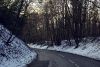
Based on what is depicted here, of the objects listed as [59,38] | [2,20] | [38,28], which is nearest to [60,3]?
[59,38]

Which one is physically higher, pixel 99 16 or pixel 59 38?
pixel 99 16

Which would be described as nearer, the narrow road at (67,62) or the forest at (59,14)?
the narrow road at (67,62)

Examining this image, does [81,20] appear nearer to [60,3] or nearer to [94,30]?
[60,3]

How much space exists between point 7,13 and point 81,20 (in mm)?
22735

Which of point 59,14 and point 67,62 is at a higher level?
point 59,14

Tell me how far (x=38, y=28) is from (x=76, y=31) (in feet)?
182

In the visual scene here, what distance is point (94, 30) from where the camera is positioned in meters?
60.9

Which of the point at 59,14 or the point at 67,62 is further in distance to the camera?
the point at 59,14

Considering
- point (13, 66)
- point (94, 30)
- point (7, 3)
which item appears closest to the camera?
point (13, 66)

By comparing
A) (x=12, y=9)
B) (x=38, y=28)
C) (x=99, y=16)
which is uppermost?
(x=12, y=9)

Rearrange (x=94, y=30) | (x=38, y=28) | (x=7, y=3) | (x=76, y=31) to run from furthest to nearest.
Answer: (x=38, y=28)
(x=94, y=30)
(x=76, y=31)
(x=7, y=3)

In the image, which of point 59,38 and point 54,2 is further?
point 59,38

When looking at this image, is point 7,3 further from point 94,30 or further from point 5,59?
point 94,30

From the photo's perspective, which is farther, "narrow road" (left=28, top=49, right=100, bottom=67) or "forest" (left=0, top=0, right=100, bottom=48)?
"forest" (left=0, top=0, right=100, bottom=48)
